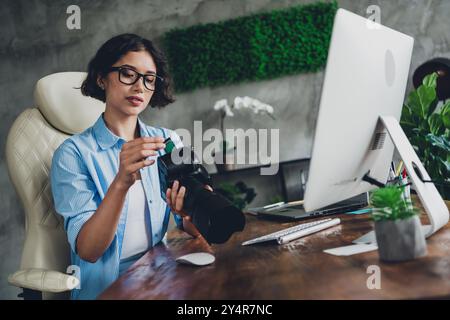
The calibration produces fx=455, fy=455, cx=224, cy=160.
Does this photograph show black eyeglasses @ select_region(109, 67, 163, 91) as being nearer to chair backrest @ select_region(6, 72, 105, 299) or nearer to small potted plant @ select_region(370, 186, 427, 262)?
chair backrest @ select_region(6, 72, 105, 299)

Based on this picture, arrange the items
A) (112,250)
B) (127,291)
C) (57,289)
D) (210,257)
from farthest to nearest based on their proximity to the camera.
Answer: (112,250) → (57,289) → (210,257) → (127,291)

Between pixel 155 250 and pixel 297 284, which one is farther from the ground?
pixel 297 284

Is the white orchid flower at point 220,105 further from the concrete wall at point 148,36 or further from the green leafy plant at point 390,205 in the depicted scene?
the green leafy plant at point 390,205

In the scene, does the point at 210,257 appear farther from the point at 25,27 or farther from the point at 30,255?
the point at 25,27

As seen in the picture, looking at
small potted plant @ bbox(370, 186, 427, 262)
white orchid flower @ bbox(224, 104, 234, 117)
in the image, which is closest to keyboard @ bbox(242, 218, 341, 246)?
small potted plant @ bbox(370, 186, 427, 262)

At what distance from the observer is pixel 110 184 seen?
3.98 ft

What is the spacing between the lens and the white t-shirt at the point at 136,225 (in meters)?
1.28

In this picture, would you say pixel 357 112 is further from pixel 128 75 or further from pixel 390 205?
pixel 128 75

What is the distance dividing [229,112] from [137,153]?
2254 mm

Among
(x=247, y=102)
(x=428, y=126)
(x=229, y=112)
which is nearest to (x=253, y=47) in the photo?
(x=247, y=102)

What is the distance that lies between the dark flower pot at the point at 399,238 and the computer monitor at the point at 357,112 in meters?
0.13
